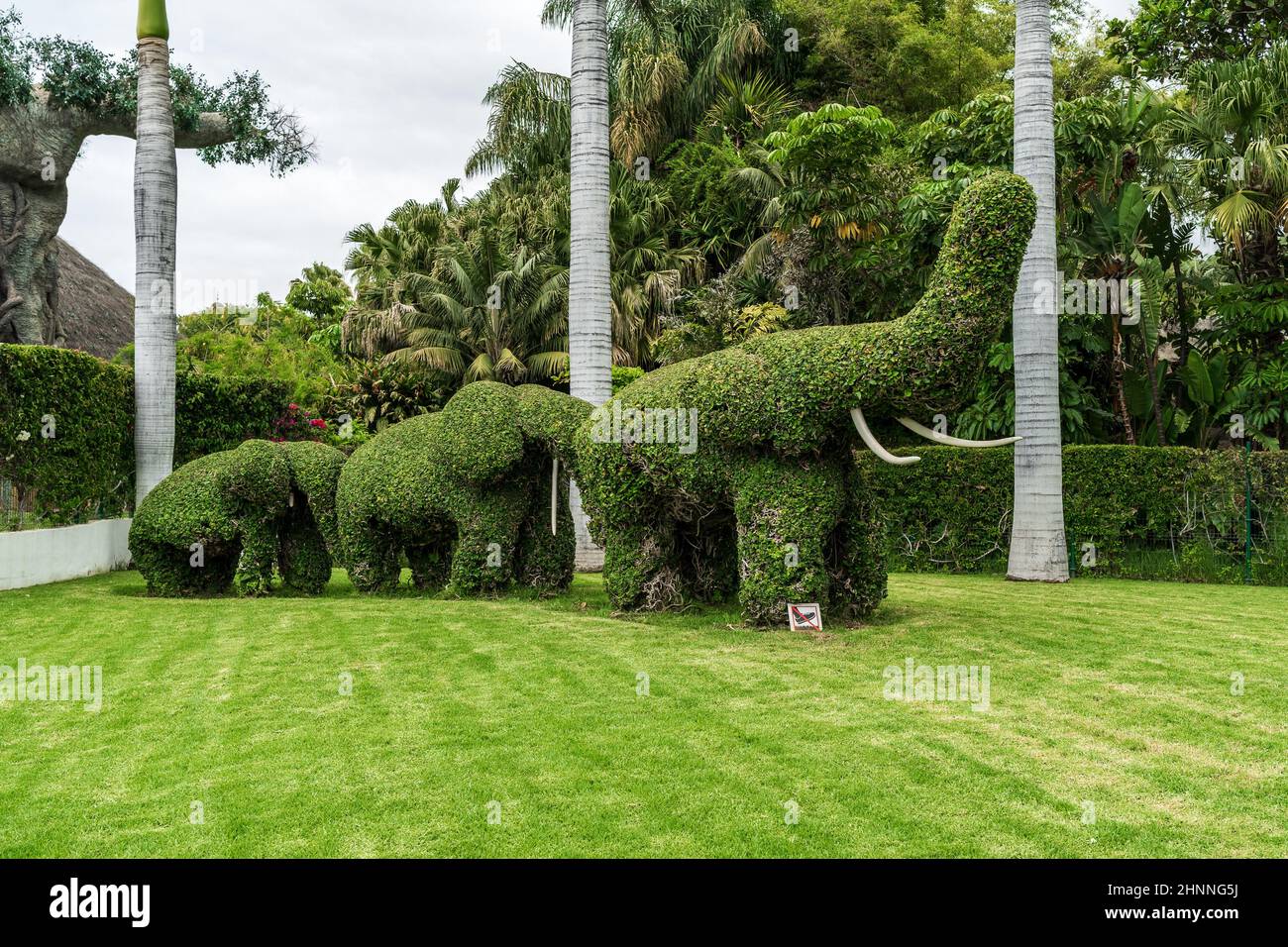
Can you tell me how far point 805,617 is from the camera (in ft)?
32.3

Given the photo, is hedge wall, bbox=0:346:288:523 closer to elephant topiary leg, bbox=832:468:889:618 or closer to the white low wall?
the white low wall

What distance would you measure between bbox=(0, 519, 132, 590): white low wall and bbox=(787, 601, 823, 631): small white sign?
1010 centimetres

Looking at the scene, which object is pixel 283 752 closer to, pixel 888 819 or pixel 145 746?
pixel 145 746

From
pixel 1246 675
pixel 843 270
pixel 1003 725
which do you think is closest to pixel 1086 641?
pixel 1246 675

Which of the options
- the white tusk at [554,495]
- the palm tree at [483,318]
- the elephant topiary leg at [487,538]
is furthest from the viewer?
the palm tree at [483,318]

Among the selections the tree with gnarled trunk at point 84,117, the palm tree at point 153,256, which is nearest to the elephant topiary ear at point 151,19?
the palm tree at point 153,256

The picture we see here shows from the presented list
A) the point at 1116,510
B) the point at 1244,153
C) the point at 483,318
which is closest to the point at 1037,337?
the point at 1116,510

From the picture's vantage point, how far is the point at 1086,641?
9430 mm

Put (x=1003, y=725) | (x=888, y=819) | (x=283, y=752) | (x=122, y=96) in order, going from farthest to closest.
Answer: (x=122, y=96) < (x=1003, y=725) < (x=283, y=752) < (x=888, y=819)

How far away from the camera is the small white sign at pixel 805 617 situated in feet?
32.2

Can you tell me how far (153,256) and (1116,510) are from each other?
16592 mm

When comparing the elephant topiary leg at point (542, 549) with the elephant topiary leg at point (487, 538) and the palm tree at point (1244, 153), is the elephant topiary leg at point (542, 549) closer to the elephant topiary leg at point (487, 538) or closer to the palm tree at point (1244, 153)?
the elephant topiary leg at point (487, 538)

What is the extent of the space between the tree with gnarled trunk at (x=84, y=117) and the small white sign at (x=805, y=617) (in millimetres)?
15539

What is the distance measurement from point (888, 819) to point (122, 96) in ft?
71.5
